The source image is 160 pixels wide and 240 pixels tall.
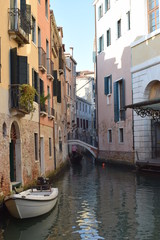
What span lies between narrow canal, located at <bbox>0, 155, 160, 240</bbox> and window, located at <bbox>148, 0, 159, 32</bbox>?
1102 centimetres

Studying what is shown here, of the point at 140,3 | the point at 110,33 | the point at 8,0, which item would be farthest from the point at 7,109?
the point at 110,33

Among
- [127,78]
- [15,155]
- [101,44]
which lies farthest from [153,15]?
[15,155]

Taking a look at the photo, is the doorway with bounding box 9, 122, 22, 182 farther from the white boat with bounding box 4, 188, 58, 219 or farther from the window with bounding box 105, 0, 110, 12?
the window with bounding box 105, 0, 110, 12

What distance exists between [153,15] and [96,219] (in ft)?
52.4

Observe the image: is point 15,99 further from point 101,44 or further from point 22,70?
point 101,44

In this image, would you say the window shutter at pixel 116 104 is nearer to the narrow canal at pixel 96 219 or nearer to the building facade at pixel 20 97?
the building facade at pixel 20 97

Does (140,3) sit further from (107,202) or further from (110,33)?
(107,202)

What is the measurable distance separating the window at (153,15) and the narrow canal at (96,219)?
1102cm

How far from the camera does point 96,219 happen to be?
1030 centimetres

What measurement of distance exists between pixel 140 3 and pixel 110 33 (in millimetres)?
6554

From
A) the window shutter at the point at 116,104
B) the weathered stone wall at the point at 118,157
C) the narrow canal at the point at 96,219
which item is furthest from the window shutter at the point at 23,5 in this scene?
the window shutter at the point at 116,104

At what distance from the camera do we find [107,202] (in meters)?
13.0

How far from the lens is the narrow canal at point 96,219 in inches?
346

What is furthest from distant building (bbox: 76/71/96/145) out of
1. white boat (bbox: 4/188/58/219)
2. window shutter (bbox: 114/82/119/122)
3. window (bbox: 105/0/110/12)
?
white boat (bbox: 4/188/58/219)
